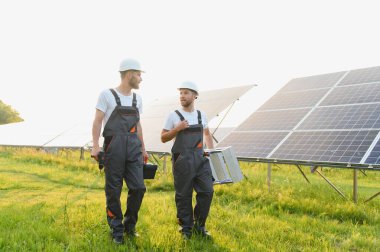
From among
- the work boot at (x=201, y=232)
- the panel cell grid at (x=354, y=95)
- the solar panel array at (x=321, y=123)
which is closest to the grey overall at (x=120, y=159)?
the work boot at (x=201, y=232)

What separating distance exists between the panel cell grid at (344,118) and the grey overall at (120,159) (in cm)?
527

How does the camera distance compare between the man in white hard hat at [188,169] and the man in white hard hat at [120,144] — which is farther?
the man in white hard hat at [188,169]

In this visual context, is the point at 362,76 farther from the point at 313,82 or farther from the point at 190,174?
the point at 190,174

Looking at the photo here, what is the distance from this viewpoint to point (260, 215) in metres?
5.77

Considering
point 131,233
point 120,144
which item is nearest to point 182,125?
point 120,144

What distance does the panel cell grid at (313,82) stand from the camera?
418 inches

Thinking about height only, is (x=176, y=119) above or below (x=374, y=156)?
above

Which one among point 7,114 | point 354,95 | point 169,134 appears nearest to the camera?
point 169,134

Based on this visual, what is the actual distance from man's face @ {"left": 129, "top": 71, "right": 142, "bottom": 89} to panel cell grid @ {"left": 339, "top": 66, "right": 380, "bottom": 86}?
744 centimetres

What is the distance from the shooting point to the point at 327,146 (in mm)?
7242

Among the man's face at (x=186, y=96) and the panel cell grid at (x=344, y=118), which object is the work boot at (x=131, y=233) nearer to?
the man's face at (x=186, y=96)

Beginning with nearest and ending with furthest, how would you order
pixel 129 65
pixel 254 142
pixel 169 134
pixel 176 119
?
pixel 129 65 < pixel 169 134 < pixel 176 119 < pixel 254 142

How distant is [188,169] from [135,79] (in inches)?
47.2

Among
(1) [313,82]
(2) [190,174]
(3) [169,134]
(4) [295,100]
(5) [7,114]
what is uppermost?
(5) [7,114]
